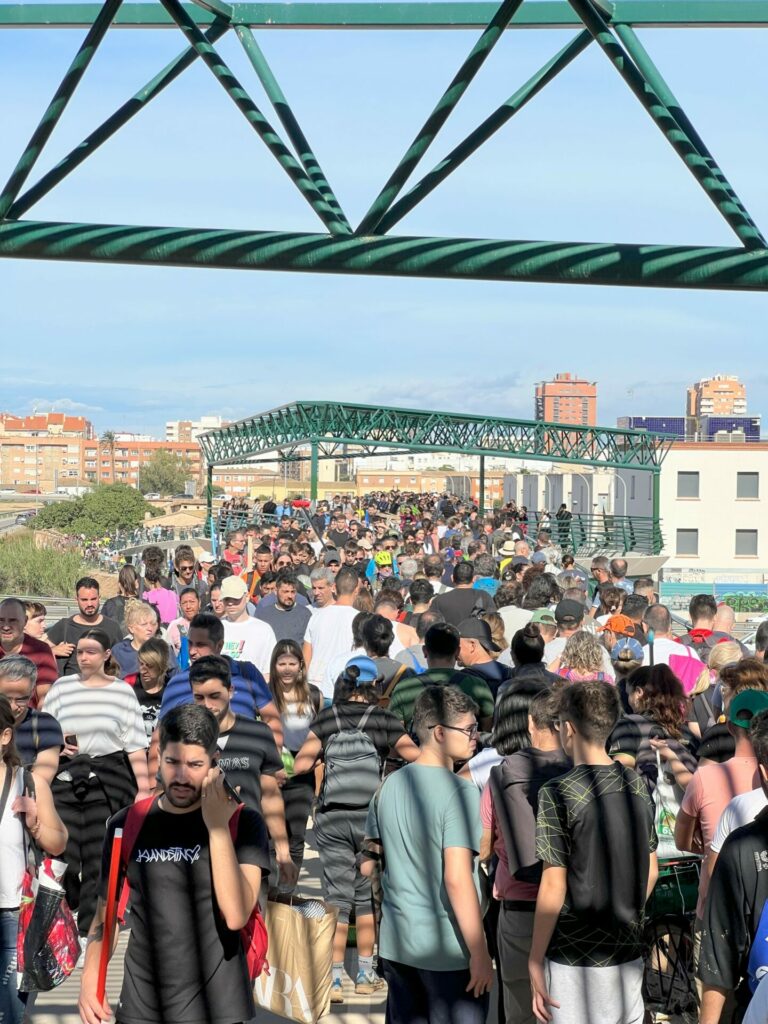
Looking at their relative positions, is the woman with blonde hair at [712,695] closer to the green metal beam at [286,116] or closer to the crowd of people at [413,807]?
the crowd of people at [413,807]

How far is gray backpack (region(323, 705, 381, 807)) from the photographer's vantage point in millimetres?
5605

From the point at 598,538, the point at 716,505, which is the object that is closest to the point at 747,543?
the point at 716,505

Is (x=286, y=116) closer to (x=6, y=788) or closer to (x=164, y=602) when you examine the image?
(x=6, y=788)

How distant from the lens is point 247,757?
4922 mm

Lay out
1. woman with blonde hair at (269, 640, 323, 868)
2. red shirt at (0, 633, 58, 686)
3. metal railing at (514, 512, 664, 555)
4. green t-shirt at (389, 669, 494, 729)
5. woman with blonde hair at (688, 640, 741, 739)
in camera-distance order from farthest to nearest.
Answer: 1. metal railing at (514, 512, 664, 555)
2. red shirt at (0, 633, 58, 686)
3. woman with blonde hair at (269, 640, 323, 868)
4. woman with blonde hair at (688, 640, 741, 739)
5. green t-shirt at (389, 669, 494, 729)

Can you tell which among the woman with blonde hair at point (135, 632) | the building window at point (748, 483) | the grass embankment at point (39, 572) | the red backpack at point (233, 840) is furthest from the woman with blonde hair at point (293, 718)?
the building window at point (748, 483)

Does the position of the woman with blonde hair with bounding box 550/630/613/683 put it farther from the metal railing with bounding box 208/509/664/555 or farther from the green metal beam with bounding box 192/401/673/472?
the green metal beam with bounding box 192/401/673/472

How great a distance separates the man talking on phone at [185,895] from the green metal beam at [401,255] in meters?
1.30

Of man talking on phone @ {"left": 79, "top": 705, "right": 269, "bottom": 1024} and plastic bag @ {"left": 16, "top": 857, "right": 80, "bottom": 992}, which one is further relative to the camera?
plastic bag @ {"left": 16, "top": 857, "right": 80, "bottom": 992}

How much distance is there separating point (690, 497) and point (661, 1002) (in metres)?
54.2

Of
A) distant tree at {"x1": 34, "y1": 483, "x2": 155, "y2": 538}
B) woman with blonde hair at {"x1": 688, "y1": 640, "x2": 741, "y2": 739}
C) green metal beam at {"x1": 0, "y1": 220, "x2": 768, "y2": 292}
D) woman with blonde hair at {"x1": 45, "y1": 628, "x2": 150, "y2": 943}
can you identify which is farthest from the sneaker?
distant tree at {"x1": 34, "y1": 483, "x2": 155, "y2": 538}

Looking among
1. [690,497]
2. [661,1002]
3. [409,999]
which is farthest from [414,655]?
[690,497]

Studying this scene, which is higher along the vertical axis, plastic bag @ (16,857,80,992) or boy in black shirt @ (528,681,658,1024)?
boy in black shirt @ (528,681,658,1024)

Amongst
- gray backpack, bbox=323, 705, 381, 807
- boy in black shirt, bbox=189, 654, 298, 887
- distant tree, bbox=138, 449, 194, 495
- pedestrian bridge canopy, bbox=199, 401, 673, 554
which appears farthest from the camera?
distant tree, bbox=138, 449, 194, 495
